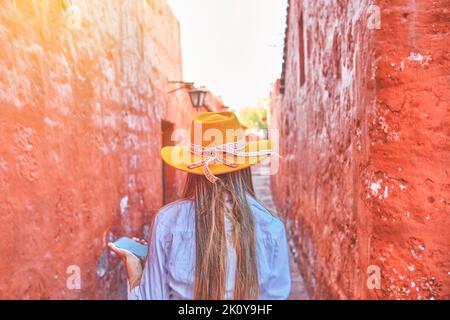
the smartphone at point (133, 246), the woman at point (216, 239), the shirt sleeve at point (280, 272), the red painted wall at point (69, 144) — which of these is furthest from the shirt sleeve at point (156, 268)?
the red painted wall at point (69, 144)

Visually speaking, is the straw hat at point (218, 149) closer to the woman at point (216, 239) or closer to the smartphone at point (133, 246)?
the woman at point (216, 239)

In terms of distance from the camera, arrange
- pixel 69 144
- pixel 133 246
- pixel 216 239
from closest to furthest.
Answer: pixel 216 239 < pixel 133 246 < pixel 69 144

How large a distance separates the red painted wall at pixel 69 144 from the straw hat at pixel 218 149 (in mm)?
1124

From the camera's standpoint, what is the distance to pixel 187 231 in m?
1.48

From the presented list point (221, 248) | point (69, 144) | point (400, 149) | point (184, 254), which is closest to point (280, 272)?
point (221, 248)

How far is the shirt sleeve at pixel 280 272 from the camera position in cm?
147

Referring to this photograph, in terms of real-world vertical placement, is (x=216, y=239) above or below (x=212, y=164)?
below

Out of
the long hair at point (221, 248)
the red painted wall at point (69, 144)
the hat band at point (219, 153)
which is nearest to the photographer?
the long hair at point (221, 248)

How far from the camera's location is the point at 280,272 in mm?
1507

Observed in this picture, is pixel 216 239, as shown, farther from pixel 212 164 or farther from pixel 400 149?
pixel 400 149

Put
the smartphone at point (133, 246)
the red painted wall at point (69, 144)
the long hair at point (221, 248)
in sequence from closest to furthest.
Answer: the long hair at point (221, 248) → the smartphone at point (133, 246) → the red painted wall at point (69, 144)

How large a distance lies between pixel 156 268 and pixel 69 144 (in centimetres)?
176
